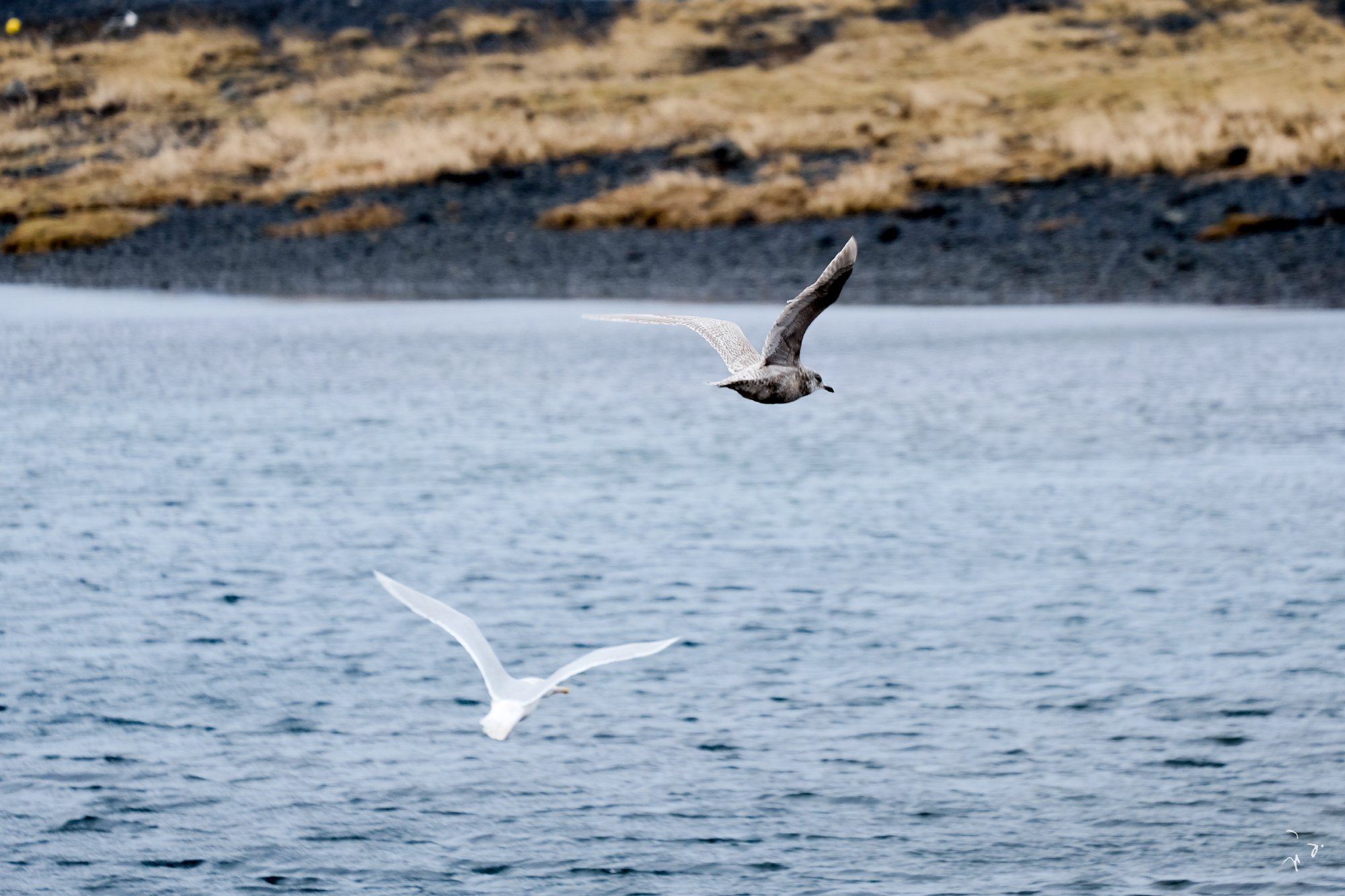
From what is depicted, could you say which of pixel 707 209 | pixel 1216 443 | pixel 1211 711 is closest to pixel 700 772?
pixel 1211 711

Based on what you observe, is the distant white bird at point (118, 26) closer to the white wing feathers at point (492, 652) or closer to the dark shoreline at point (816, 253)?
the dark shoreline at point (816, 253)

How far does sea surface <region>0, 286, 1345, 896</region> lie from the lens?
1067 centimetres

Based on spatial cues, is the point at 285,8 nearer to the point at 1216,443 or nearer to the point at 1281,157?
the point at 1281,157

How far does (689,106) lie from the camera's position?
5131cm

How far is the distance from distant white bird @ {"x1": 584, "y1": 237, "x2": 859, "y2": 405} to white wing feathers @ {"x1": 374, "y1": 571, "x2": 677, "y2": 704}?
3.42 feet

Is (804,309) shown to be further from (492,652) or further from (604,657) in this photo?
(492,652)

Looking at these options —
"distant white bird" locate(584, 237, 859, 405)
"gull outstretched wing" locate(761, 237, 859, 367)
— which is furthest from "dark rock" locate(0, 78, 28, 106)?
"gull outstretched wing" locate(761, 237, 859, 367)

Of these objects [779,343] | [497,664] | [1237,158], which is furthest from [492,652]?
[1237,158]

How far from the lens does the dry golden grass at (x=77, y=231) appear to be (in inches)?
1732

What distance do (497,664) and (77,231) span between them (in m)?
39.4

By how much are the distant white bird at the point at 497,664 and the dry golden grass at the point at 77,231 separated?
38.4 metres

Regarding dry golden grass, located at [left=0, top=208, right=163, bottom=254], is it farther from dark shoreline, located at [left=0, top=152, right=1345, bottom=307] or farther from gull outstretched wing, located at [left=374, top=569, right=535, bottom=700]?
gull outstretched wing, located at [left=374, top=569, right=535, bottom=700]

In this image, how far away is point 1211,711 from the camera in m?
12.8

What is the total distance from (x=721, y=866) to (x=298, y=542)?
30.6ft
